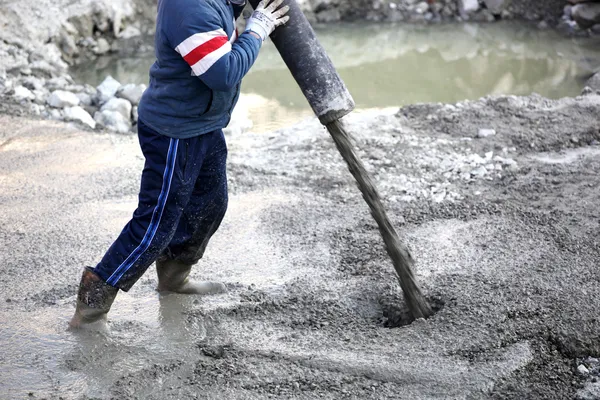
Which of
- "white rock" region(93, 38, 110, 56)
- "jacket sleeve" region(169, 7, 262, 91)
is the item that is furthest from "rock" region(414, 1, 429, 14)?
"jacket sleeve" region(169, 7, 262, 91)

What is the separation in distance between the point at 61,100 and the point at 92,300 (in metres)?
3.60

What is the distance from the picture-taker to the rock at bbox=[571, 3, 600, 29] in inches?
374

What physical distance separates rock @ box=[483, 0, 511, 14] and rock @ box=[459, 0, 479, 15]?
0.16 meters

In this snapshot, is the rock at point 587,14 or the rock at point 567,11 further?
the rock at point 567,11

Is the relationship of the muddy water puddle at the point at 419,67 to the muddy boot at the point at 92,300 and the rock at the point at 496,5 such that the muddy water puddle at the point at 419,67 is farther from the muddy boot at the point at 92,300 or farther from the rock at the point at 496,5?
the muddy boot at the point at 92,300

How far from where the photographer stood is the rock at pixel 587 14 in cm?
949

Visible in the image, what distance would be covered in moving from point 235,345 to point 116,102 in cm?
380

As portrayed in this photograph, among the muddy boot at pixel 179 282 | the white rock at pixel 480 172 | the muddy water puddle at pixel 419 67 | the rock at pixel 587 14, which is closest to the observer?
the muddy boot at pixel 179 282

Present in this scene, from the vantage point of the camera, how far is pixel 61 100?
19.9 feet

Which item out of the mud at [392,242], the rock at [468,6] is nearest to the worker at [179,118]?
the mud at [392,242]

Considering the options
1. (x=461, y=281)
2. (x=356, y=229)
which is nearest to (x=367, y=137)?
(x=356, y=229)

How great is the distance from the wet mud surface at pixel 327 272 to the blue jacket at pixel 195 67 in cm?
90

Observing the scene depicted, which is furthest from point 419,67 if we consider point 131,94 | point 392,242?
point 392,242

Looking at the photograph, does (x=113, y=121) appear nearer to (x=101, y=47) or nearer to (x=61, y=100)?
(x=61, y=100)
